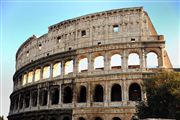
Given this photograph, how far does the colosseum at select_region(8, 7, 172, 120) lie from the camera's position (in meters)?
21.5

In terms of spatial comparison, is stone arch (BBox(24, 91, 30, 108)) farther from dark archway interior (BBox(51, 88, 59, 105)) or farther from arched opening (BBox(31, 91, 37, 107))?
dark archway interior (BBox(51, 88, 59, 105))

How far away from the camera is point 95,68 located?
23516 mm

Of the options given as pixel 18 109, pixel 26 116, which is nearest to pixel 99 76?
pixel 26 116

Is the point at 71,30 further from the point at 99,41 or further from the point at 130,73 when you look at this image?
the point at 130,73

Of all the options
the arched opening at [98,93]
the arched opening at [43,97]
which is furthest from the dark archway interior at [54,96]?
the arched opening at [98,93]

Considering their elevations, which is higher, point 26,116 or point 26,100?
A: point 26,100

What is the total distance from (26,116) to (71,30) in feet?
33.0

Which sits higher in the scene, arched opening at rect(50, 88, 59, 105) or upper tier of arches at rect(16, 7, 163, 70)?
upper tier of arches at rect(16, 7, 163, 70)

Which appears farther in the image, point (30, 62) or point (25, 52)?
point (25, 52)

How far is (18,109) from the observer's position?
29.1 meters

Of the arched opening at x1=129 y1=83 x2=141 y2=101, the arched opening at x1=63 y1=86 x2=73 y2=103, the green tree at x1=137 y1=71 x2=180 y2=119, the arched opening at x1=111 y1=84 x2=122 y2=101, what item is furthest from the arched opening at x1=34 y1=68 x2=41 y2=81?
the green tree at x1=137 y1=71 x2=180 y2=119

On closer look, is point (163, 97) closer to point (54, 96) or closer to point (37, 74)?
point (54, 96)

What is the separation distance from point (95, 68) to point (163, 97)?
8766 mm

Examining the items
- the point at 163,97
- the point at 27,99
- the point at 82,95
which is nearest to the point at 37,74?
the point at 27,99
